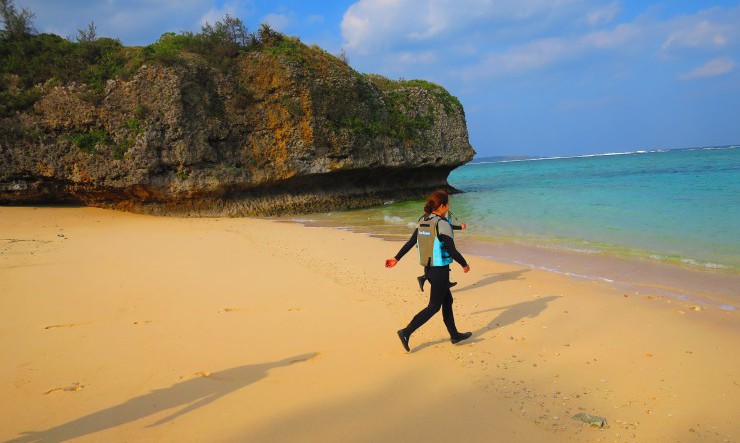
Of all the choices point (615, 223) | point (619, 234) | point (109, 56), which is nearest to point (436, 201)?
point (619, 234)

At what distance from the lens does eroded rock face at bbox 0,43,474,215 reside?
16203 millimetres

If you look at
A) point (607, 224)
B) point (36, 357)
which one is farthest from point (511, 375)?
point (607, 224)

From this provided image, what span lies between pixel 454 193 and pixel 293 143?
12.8 meters

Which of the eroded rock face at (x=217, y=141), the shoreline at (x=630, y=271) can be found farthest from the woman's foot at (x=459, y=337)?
the eroded rock face at (x=217, y=141)

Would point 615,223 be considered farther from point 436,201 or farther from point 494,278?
point 436,201

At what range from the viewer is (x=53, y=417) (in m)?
3.54

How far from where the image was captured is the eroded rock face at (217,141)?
53.2 ft

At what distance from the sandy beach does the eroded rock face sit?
9.14m

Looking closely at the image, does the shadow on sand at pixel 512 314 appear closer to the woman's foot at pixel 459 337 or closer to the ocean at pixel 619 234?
the woman's foot at pixel 459 337

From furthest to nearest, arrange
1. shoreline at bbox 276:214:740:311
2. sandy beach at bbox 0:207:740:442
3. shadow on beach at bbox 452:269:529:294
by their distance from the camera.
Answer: shadow on beach at bbox 452:269:529:294 < shoreline at bbox 276:214:740:311 < sandy beach at bbox 0:207:740:442

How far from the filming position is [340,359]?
15.5ft

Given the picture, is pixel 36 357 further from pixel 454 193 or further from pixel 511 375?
pixel 454 193

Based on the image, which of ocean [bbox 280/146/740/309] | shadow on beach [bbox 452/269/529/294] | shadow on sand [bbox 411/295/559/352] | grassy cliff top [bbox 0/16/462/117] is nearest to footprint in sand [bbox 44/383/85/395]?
shadow on sand [bbox 411/295/559/352]

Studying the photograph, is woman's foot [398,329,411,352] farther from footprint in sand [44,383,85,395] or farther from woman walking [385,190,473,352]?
footprint in sand [44,383,85,395]
